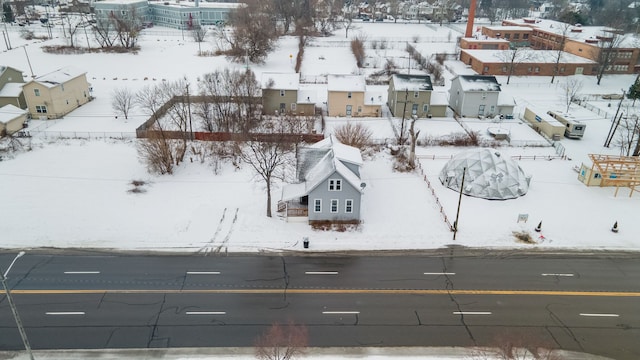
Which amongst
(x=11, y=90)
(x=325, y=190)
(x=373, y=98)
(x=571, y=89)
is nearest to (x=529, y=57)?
(x=571, y=89)

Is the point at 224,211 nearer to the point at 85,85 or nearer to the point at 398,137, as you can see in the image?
the point at 398,137

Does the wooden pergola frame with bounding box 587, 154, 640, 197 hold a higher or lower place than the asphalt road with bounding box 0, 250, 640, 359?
higher

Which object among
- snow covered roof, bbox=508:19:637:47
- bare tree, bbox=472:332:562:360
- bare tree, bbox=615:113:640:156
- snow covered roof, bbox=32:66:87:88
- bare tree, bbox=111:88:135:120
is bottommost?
bare tree, bbox=472:332:562:360

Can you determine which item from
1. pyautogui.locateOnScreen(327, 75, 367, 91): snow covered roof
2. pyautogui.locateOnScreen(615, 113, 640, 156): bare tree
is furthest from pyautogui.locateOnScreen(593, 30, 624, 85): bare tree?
pyautogui.locateOnScreen(327, 75, 367, 91): snow covered roof

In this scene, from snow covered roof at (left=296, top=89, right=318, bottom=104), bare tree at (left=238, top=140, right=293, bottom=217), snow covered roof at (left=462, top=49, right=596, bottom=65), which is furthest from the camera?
snow covered roof at (left=462, top=49, right=596, bottom=65)

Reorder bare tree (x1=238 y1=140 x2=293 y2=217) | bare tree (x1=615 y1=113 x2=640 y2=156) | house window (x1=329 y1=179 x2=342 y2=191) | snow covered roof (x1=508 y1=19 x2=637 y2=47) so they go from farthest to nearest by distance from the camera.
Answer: snow covered roof (x1=508 y1=19 x2=637 y2=47), bare tree (x1=615 y1=113 x2=640 y2=156), bare tree (x1=238 y1=140 x2=293 y2=217), house window (x1=329 y1=179 x2=342 y2=191)

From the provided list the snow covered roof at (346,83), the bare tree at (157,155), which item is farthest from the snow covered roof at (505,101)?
the bare tree at (157,155)

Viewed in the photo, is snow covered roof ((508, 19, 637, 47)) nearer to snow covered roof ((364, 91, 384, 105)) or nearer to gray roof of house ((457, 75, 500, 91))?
gray roof of house ((457, 75, 500, 91))
